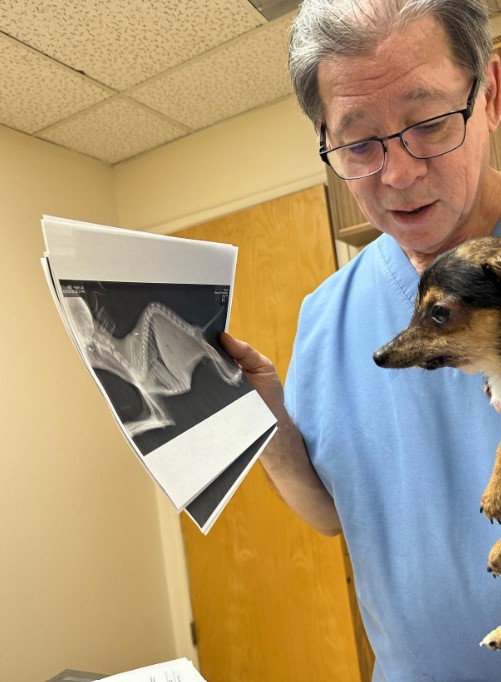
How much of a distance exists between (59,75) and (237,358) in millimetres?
1720

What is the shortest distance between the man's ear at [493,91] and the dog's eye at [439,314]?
264 millimetres

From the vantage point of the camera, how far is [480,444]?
2.41 ft

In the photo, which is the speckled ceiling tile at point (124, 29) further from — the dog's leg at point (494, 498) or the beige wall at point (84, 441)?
the dog's leg at point (494, 498)

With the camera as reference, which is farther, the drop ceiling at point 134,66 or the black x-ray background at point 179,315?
the drop ceiling at point 134,66

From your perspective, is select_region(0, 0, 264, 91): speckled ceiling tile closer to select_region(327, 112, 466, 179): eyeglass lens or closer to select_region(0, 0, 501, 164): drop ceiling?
select_region(0, 0, 501, 164): drop ceiling

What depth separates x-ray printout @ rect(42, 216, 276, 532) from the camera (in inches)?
22.5

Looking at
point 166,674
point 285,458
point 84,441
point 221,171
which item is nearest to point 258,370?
point 285,458

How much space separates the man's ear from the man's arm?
0.43 m

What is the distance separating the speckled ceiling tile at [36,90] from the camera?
2.00 m

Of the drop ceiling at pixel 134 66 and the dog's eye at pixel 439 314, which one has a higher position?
the drop ceiling at pixel 134 66

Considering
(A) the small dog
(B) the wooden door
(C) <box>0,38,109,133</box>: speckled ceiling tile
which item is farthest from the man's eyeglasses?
(B) the wooden door

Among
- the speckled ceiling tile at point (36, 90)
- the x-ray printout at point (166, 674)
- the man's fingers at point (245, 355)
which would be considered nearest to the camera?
the man's fingers at point (245, 355)

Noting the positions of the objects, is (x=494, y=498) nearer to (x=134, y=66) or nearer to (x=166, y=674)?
(x=166, y=674)

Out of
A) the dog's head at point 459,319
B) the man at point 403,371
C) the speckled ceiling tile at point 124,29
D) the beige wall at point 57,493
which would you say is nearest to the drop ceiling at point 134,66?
the speckled ceiling tile at point 124,29
